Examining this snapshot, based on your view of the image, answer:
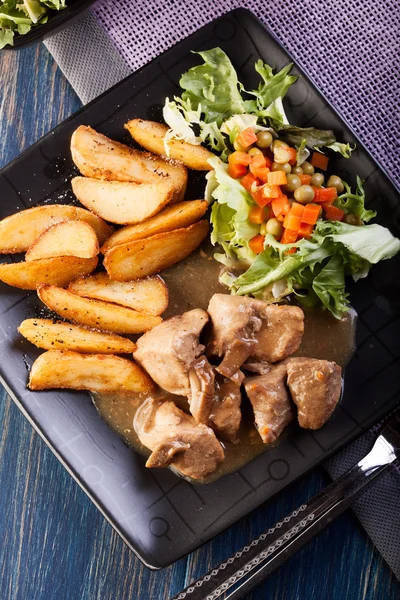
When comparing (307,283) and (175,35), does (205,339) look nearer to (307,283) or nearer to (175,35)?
(307,283)

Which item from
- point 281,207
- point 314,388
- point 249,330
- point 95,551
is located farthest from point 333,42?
point 95,551

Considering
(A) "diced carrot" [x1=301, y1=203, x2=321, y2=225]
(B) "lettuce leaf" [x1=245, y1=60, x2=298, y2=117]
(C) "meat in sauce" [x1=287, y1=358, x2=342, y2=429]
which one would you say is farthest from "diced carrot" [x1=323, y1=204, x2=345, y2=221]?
(C) "meat in sauce" [x1=287, y1=358, x2=342, y2=429]

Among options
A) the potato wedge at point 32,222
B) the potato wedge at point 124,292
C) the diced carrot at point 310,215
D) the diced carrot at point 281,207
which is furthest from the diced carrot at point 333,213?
the potato wedge at point 32,222

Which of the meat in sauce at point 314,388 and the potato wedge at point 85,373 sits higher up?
the potato wedge at point 85,373

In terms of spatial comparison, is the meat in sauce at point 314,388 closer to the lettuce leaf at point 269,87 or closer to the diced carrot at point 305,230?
the diced carrot at point 305,230

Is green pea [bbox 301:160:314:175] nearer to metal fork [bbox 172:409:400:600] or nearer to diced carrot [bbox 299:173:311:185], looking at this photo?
diced carrot [bbox 299:173:311:185]

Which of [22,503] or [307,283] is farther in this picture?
[22,503]

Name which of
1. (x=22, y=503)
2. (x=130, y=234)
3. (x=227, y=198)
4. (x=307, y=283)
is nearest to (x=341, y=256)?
(x=307, y=283)

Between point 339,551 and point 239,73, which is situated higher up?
point 239,73

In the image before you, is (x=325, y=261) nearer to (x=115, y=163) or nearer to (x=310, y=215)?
(x=310, y=215)
